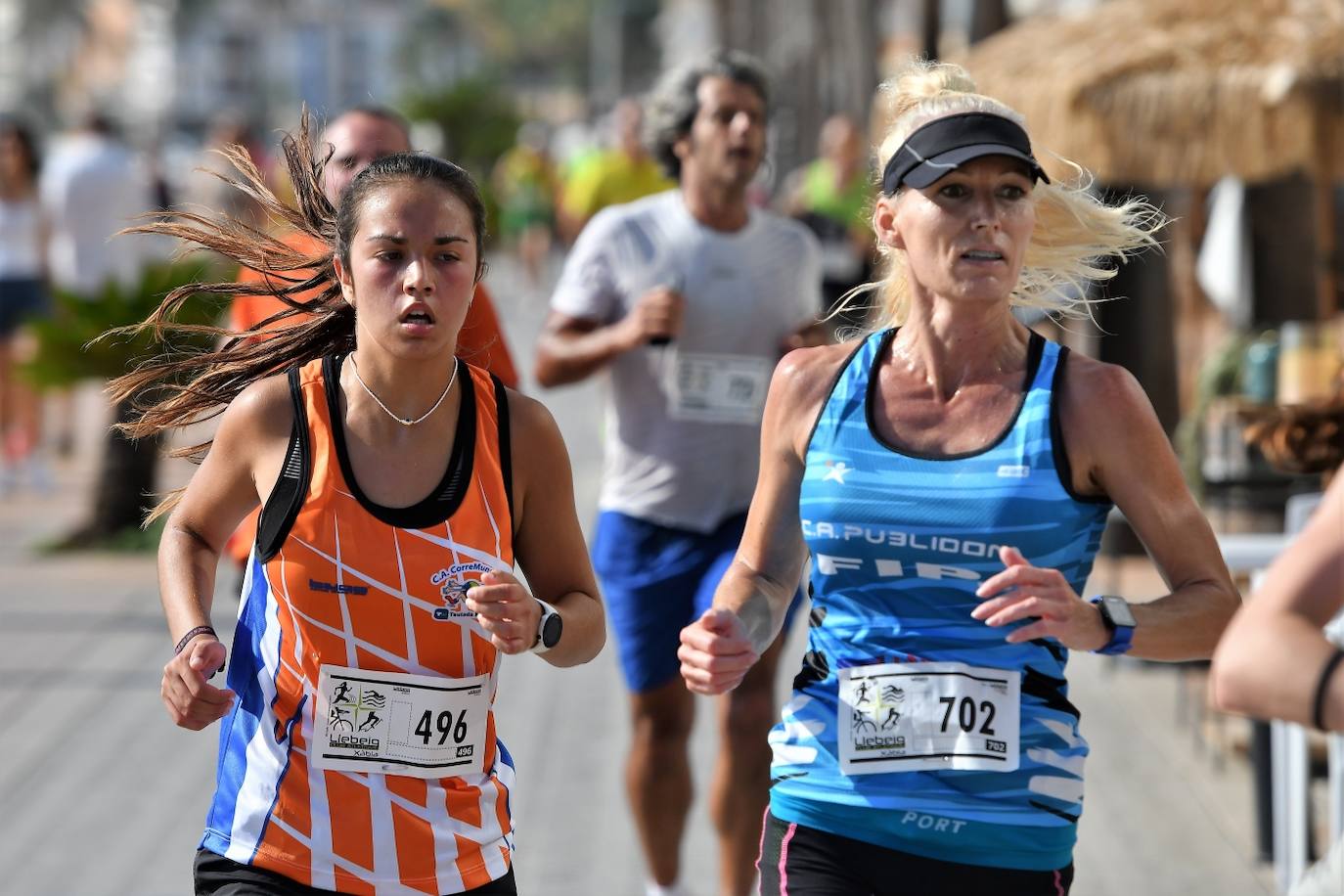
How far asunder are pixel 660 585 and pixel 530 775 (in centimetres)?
164

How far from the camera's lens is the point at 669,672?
4918 mm

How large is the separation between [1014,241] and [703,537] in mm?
2030

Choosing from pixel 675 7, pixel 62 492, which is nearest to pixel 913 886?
pixel 62 492

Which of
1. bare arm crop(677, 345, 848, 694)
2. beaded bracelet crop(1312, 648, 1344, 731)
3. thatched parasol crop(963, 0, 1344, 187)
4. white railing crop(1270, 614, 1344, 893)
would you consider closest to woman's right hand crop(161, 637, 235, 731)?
bare arm crop(677, 345, 848, 694)

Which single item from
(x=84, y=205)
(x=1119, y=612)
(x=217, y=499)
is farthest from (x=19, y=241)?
(x=1119, y=612)

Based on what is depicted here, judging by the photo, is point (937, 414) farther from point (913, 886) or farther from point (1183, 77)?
point (1183, 77)

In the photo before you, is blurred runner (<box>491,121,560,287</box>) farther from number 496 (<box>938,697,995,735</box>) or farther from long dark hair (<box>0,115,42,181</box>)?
number 496 (<box>938,697,995,735</box>)

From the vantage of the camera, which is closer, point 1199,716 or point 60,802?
point 60,802

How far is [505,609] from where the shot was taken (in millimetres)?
2736

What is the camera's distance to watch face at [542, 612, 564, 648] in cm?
288

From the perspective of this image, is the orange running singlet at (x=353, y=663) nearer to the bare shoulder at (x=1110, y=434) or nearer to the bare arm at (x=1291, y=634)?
the bare shoulder at (x=1110, y=434)

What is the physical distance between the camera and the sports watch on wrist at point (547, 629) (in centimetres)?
288

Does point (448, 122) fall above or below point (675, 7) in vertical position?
below

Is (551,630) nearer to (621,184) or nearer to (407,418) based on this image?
(407,418)
